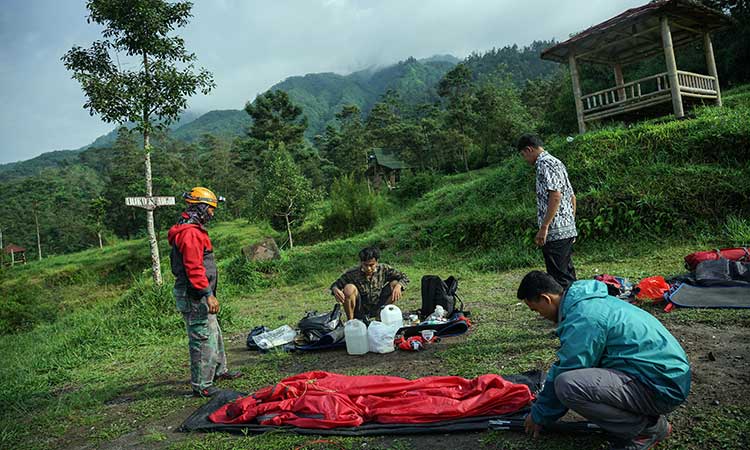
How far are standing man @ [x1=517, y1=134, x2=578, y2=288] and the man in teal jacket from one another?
1906 mm

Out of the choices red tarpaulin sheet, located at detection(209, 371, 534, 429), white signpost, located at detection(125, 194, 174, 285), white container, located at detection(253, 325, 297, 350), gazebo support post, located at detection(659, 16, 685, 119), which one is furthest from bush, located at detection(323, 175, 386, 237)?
red tarpaulin sheet, located at detection(209, 371, 534, 429)

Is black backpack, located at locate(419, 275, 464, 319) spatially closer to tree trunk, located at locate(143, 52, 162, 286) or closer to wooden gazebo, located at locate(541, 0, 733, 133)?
tree trunk, located at locate(143, 52, 162, 286)

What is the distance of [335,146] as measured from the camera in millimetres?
42188

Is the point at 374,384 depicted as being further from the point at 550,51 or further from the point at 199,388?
the point at 550,51

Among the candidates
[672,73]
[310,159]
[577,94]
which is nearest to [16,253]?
[310,159]

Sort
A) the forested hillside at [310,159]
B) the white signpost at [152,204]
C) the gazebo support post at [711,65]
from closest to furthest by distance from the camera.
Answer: the white signpost at [152,204], the gazebo support post at [711,65], the forested hillside at [310,159]

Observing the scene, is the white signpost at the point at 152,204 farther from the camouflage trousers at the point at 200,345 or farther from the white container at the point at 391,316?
the white container at the point at 391,316

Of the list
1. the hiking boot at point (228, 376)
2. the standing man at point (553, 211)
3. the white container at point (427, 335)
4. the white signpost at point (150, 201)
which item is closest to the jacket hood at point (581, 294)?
the standing man at point (553, 211)

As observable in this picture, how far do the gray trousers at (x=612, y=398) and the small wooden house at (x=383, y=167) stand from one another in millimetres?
32063

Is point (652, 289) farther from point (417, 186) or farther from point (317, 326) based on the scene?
point (417, 186)

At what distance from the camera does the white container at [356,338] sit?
486 centimetres

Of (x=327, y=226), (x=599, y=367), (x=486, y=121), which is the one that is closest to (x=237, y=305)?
(x=599, y=367)

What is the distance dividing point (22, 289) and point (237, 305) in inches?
241

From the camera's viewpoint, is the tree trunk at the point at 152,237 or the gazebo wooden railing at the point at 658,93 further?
the gazebo wooden railing at the point at 658,93
